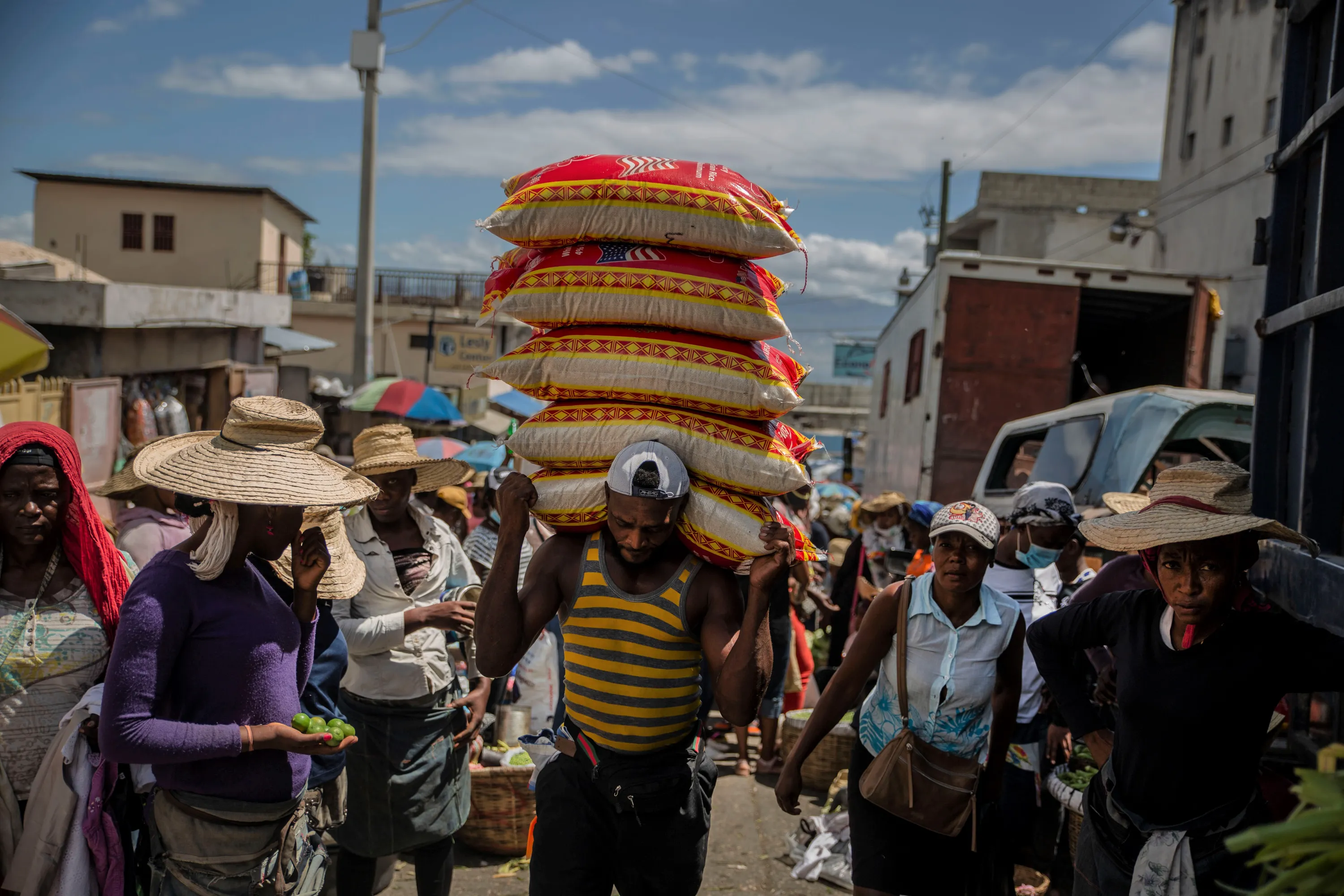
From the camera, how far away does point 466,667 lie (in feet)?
16.8

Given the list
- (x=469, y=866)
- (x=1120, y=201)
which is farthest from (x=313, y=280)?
(x=469, y=866)

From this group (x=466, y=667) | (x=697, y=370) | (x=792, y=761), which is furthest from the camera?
(x=466, y=667)

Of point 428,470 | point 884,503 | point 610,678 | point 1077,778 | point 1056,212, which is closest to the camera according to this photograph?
point 610,678

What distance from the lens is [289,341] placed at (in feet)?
60.5

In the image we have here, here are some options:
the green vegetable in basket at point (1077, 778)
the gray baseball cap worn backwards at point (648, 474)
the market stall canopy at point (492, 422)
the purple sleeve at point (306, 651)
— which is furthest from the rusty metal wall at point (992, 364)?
the market stall canopy at point (492, 422)

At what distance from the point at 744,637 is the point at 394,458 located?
2041 millimetres

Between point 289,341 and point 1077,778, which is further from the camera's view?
point 289,341

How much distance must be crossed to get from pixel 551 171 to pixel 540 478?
1.02 metres

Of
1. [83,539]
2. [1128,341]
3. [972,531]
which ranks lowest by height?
[83,539]

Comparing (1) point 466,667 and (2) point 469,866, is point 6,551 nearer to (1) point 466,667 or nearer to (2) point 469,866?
(1) point 466,667

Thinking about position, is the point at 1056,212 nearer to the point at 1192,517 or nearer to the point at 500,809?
the point at 500,809

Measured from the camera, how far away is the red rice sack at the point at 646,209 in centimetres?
335

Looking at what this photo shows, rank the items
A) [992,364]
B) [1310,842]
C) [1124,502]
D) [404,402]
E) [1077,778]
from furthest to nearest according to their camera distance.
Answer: [404,402]
[992,364]
[1124,502]
[1077,778]
[1310,842]

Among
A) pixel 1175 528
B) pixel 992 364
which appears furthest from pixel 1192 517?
pixel 992 364
